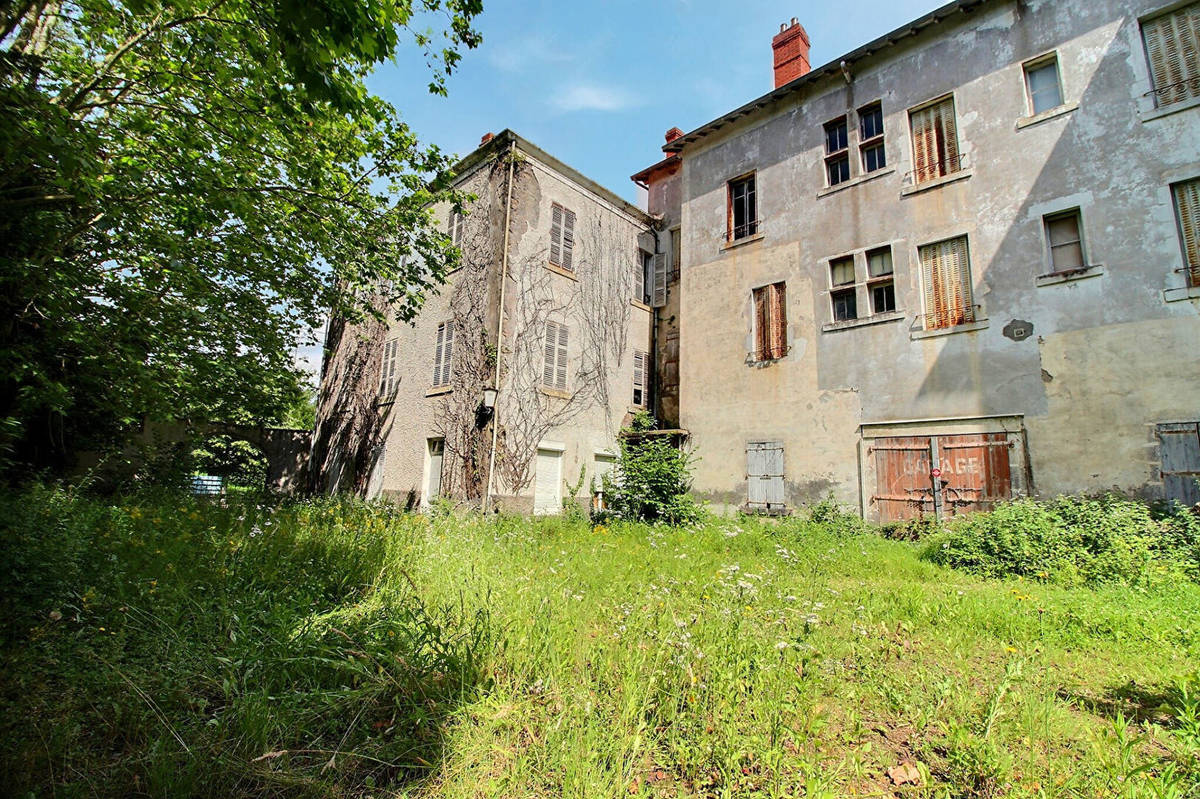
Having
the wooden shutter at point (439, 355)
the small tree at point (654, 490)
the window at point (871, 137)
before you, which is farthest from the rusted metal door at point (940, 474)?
the wooden shutter at point (439, 355)

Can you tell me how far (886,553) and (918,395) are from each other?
404cm

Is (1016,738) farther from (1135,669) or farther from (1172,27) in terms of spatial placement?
(1172,27)

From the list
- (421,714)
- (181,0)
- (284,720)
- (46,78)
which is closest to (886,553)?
(421,714)

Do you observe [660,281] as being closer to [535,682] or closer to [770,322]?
[770,322]

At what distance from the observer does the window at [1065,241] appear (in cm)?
939

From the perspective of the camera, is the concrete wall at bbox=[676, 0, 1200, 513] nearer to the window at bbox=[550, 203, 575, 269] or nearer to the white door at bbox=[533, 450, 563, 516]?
the white door at bbox=[533, 450, 563, 516]

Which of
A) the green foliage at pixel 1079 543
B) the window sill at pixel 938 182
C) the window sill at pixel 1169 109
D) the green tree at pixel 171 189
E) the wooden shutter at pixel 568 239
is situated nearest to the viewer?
the green tree at pixel 171 189

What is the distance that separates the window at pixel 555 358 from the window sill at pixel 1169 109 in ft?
39.4

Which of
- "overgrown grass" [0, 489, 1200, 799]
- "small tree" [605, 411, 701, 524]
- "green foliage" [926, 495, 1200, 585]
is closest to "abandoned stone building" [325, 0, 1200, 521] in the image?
"green foliage" [926, 495, 1200, 585]

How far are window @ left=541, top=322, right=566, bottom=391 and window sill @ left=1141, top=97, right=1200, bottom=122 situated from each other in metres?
12.0

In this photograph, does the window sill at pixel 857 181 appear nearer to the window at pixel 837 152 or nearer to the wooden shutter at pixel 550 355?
the window at pixel 837 152

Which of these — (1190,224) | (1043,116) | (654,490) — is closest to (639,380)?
(654,490)

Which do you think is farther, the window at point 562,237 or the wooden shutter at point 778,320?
the window at point 562,237

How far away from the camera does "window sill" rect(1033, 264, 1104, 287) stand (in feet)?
29.6
